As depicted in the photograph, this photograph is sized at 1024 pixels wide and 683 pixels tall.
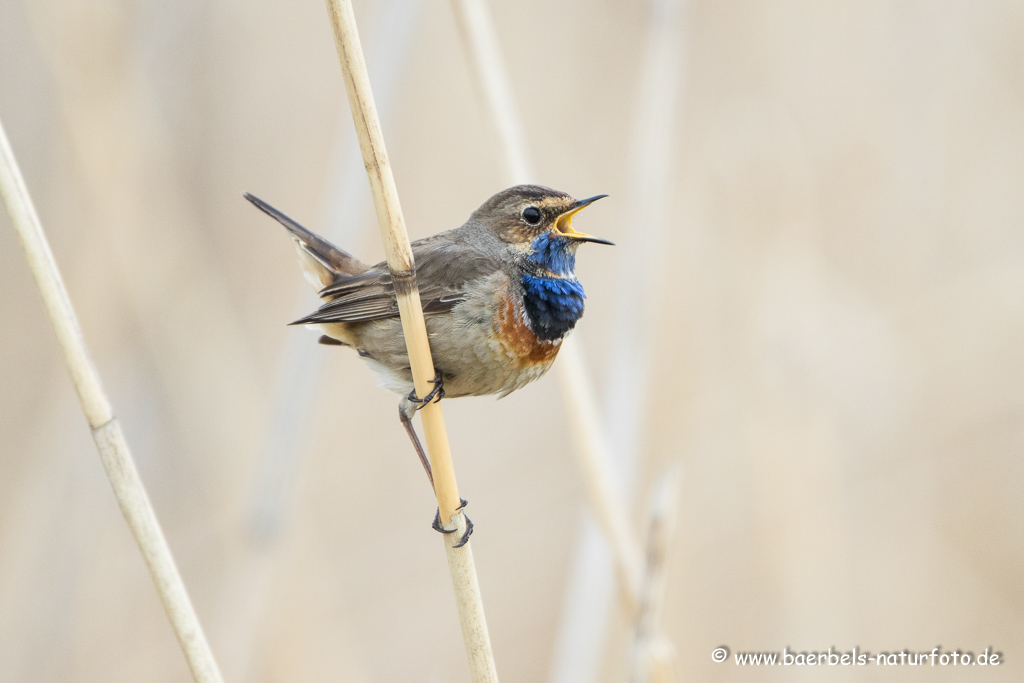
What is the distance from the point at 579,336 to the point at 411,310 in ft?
9.91

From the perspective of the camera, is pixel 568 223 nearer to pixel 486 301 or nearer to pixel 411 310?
pixel 486 301

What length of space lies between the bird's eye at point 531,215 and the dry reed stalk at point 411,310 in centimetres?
57

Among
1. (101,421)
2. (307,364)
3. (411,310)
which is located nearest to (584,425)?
(411,310)

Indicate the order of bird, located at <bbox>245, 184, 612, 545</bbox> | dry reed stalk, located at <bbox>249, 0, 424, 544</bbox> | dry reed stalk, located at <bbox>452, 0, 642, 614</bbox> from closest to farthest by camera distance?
bird, located at <bbox>245, 184, 612, 545</bbox>
dry reed stalk, located at <bbox>452, 0, 642, 614</bbox>
dry reed stalk, located at <bbox>249, 0, 424, 544</bbox>

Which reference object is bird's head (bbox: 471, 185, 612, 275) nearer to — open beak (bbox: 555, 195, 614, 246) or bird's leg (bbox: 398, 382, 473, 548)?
open beak (bbox: 555, 195, 614, 246)

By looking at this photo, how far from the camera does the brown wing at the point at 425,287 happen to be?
2043 mm

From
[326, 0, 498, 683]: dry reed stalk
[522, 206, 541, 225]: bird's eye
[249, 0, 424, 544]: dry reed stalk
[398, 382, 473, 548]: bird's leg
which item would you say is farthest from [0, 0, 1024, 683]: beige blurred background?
[326, 0, 498, 683]: dry reed stalk

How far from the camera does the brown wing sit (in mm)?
2043

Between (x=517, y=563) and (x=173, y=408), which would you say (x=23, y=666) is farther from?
(x=517, y=563)

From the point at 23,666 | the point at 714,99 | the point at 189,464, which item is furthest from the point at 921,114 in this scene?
the point at 23,666

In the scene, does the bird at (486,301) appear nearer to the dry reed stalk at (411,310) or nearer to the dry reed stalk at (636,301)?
the dry reed stalk at (411,310)

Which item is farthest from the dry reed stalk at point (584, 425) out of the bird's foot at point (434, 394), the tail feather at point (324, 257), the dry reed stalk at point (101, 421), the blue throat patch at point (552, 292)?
the dry reed stalk at point (101, 421)

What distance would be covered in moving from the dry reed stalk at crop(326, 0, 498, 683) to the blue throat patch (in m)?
0.42

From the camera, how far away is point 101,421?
1.43m
